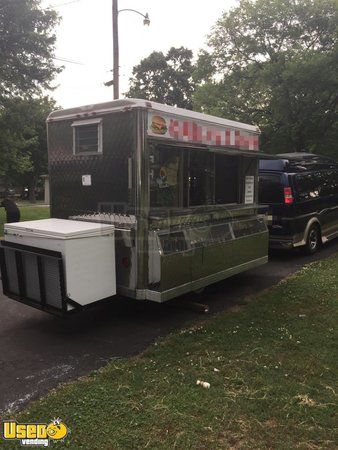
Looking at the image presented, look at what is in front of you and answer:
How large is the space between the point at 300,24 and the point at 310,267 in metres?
12.3

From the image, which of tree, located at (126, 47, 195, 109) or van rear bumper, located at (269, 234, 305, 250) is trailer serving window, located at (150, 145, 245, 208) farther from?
tree, located at (126, 47, 195, 109)

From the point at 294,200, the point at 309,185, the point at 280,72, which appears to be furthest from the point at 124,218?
the point at 280,72

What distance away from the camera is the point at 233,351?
4168 millimetres

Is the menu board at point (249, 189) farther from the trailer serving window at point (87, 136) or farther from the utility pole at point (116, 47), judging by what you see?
the utility pole at point (116, 47)

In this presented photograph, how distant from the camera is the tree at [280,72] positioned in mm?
14469

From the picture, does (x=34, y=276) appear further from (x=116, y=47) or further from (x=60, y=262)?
(x=116, y=47)

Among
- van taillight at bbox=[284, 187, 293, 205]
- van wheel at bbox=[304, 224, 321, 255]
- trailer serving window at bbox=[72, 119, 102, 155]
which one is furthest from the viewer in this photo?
van wheel at bbox=[304, 224, 321, 255]

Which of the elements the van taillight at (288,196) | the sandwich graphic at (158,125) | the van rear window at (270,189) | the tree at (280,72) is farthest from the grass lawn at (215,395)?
the tree at (280,72)

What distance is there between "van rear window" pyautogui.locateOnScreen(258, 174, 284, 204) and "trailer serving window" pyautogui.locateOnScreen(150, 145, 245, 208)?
5.38 ft

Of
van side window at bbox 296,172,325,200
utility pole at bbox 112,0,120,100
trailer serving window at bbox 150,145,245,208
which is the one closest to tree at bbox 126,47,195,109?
utility pole at bbox 112,0,120,100

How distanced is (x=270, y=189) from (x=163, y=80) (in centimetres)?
4034

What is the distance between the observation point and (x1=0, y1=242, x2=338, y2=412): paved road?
377 cm

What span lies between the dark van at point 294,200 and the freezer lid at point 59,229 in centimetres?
460

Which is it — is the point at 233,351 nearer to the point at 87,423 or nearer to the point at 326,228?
the point at 87,423
